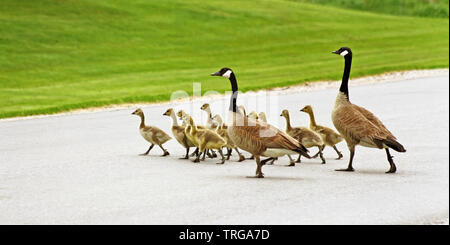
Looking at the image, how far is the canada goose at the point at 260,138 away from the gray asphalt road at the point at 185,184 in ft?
1.47

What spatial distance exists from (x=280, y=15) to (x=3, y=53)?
20552 mm

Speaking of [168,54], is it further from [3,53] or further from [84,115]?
[84,115]

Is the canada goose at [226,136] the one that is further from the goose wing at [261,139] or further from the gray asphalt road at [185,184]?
the goose wing at [261,139]

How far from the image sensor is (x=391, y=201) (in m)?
9.82

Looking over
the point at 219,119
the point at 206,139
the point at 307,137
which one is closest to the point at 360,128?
the point at 307,137

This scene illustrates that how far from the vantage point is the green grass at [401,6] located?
56972mm

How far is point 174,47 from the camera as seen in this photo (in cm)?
3681

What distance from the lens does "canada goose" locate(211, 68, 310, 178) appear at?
10.8 meters

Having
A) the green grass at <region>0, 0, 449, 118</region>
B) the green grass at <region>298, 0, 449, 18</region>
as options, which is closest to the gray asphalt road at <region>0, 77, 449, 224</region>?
the green grass at <region>0, 0, 449, 118</region>

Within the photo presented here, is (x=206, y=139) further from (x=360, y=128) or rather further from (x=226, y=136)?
(x=360, y=128)

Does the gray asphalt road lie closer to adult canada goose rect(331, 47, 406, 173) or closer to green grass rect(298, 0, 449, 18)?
adult canada goose rect(331, 47, 406, 173)

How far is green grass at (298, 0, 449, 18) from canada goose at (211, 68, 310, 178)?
47.9 m

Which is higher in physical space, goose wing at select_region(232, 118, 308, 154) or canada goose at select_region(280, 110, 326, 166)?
goose wing at select_region(232, 118, 308, 154)

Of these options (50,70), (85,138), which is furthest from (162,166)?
(50,70)
